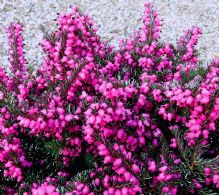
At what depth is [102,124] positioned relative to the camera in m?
2.29

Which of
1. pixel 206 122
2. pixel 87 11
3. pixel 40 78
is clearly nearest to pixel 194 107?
pixel 206 122

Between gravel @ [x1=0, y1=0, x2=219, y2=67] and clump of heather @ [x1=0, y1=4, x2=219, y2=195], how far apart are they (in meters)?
3.43

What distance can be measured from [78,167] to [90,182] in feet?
1.76

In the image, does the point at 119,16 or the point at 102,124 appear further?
the point at 119,16

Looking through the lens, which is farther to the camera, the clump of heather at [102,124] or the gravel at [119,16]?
the gravel at [119,16]

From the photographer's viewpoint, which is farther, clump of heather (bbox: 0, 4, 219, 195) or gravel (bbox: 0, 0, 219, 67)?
gravel (bbox: 0, 0, 219, 67)

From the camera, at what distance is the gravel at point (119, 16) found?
21.8 ft

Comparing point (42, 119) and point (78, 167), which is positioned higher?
point (42, 119)

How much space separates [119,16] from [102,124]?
16.8ft

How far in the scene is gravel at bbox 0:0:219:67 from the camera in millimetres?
6645

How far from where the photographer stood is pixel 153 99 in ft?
8.86

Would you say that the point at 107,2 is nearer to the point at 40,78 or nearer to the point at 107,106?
the point at 40,78

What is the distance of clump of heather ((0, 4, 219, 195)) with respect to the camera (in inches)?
90.7

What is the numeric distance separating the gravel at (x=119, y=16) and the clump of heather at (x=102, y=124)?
3.43 meters
